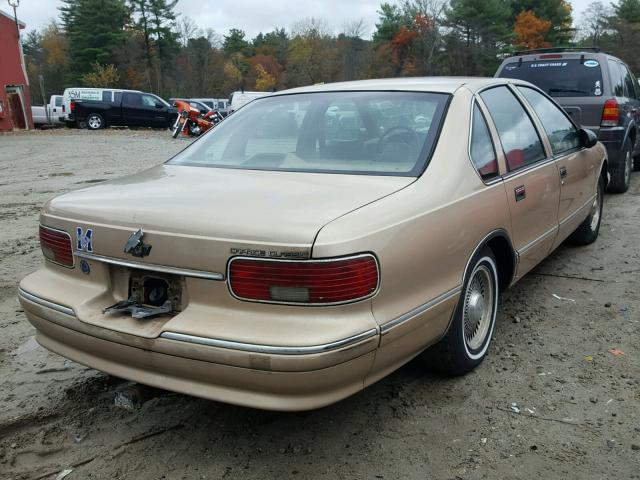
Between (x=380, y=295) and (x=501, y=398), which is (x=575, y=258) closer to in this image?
(x=501, y=398)

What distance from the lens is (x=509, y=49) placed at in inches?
2122

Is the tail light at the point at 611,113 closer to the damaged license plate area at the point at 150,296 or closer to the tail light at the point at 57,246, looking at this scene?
the damaged license plate area at the point at 150,296

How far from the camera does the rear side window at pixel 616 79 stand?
24.9ft

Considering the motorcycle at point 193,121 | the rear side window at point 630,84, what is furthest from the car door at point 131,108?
the rear side window at point 630,84

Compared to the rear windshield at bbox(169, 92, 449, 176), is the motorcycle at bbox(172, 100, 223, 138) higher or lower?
lower

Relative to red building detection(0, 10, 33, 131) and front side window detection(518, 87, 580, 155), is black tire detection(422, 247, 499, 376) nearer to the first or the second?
front side window detection(518, 87, 580, 155)

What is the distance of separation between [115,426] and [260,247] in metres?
1.29

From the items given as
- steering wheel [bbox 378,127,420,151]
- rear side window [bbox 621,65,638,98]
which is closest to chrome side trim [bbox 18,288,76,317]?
steering wheel [bbox 378,127,420,151]

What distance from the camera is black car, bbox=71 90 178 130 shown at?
90.4 ft

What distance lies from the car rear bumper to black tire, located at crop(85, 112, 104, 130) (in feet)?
89.9

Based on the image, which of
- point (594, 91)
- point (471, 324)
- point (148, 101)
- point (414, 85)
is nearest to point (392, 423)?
point (471, 324)

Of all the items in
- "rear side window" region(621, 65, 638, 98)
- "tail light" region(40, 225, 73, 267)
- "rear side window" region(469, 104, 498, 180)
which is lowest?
"tail light" region(40, 225, 73, 267)

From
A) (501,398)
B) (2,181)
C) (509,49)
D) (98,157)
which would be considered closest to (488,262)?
(501,398)

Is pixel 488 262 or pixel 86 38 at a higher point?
pixel 86 38
